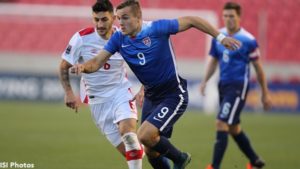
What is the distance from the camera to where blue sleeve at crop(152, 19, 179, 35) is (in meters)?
7.99

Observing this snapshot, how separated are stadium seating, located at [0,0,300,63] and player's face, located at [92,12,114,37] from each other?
13699 mm

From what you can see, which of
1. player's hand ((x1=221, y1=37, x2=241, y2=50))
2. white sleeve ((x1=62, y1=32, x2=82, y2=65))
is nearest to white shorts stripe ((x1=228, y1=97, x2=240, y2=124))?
white sleeve ((x1=62, y1=32, x2=82, y2=65))

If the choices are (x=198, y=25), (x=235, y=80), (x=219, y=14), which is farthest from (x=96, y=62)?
(x=219, y=14)

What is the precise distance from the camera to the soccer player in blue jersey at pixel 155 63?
8000 mm

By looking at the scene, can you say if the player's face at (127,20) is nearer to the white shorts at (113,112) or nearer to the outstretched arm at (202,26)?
the outstretched arm at (202,26)

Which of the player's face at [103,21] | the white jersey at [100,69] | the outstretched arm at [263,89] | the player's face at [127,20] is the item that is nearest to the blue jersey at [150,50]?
the player's face at [127,20]

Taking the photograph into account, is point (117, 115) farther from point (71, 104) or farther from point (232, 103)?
point (232, 103)

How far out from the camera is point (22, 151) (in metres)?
11.7

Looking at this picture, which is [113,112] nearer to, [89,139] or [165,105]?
[165,105]

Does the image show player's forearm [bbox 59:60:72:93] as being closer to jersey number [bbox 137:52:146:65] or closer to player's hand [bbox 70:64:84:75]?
player's hand [bbox 70:64:84:75]

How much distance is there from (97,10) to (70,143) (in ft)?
16.8

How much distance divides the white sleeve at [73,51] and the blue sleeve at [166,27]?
3.91 feet

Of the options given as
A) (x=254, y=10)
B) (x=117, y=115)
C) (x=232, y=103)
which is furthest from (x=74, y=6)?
(x=117, y=115)

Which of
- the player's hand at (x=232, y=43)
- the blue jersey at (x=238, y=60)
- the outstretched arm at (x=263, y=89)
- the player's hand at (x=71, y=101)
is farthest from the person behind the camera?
the blue jersey at (x=238, y=60)
